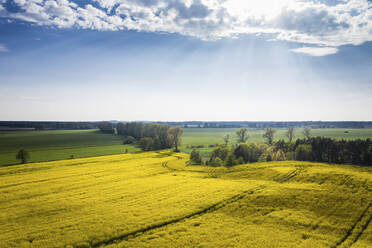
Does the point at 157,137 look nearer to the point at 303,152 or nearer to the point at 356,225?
the point at 303,152

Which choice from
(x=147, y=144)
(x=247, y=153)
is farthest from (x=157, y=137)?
(x=247, y=153)

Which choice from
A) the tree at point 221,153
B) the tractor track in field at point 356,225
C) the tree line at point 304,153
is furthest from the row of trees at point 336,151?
the tractor track in field at point 356,225

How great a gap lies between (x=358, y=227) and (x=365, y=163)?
6491cm

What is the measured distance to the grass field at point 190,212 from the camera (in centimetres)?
2223

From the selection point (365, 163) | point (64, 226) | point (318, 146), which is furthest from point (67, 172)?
point (365, 163)

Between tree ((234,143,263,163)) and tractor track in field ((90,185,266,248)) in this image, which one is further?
tree ((234,143,263,163))

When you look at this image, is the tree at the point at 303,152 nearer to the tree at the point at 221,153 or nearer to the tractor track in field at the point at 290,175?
the tree at the point at 221,153

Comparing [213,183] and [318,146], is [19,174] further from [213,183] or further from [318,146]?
[318,146]

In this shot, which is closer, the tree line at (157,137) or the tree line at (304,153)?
the tree line at (304,153)

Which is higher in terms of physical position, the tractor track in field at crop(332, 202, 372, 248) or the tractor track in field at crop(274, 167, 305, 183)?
the tractor track in field at crop(274, 167, 305, 183)

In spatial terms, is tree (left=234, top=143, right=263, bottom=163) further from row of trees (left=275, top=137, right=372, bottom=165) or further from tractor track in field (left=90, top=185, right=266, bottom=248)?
tractor track in field (left=90, top=185, right=266, bottom=248)

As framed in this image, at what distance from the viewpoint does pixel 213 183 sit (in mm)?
44062

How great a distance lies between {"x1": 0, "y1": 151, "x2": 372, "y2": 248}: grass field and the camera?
22234 mm

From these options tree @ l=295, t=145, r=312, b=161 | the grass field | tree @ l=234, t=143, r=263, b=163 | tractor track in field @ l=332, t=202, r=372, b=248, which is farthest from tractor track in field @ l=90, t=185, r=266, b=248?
tree @ l=295, t=145, r=312, b=161
